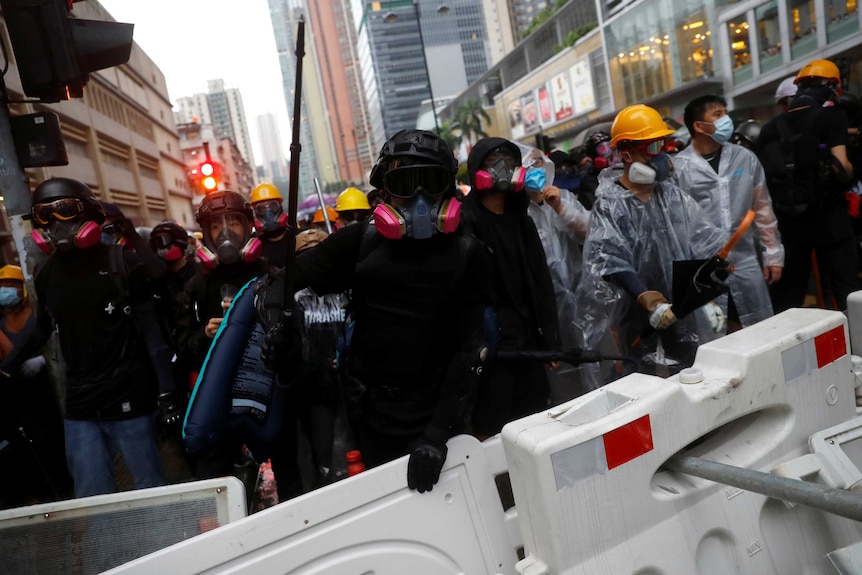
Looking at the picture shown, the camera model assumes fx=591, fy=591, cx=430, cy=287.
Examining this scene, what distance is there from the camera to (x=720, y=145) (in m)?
3.72

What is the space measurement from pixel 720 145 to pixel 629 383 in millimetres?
2483

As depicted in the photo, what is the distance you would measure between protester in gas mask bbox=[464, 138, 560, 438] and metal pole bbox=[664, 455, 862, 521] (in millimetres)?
1253

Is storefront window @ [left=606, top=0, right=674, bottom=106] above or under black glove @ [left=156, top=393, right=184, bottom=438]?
above

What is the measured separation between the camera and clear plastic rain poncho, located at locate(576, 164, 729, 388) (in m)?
3.09

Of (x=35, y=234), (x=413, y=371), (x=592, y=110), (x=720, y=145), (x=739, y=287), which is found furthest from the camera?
(x=592, y=110)

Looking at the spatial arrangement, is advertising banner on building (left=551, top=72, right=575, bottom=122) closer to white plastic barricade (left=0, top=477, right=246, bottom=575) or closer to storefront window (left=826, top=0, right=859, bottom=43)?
storefront window (left=826, top=0, right=859, bottom=43)

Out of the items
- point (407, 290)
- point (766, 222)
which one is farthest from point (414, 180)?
point (766, 222)

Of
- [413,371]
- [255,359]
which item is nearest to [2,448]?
[255,359]

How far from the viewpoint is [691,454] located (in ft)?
6.55

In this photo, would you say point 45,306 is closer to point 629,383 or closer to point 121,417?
point 121,417

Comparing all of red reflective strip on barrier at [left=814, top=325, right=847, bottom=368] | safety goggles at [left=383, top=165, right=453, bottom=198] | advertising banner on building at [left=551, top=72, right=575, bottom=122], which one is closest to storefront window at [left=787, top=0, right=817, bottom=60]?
red reflective strip on barrier at [left=814, top=325, right=847, bottom=368]

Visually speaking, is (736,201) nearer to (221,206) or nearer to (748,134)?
(221,206)

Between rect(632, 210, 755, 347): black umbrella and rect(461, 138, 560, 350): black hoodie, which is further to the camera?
rect(461, 138, 560, 350): black hoodie

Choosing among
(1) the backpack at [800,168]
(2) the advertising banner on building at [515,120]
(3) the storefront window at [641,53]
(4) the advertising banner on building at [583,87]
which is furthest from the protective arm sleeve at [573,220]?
(2) the advertising banner on building at [515,120]
